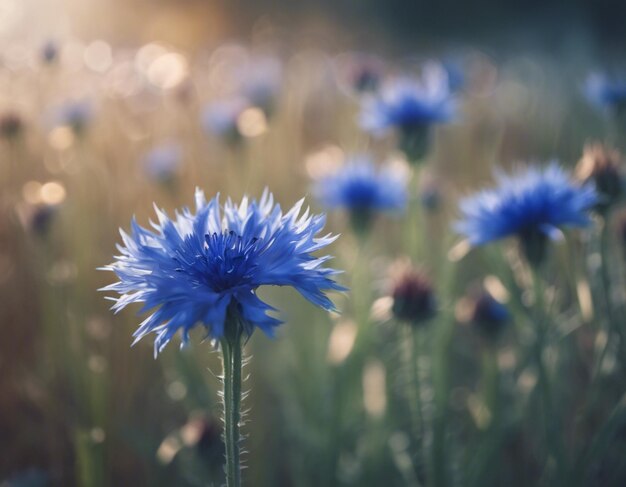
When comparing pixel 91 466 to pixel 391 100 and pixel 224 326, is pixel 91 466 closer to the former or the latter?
pixel 224 326

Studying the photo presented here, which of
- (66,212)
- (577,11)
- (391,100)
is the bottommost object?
(66,212)

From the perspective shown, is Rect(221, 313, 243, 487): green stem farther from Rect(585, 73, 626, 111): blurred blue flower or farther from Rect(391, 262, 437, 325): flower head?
Rect(585, 73, 626, 111): blurred blue flower

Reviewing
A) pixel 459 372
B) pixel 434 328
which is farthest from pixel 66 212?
pixel 459 372

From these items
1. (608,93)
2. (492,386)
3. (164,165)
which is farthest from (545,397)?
(164,165)

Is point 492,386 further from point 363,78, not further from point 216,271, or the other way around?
point 363,78

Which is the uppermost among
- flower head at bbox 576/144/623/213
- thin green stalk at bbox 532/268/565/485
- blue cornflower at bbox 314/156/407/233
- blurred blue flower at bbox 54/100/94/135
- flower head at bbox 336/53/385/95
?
flower head at bbox 336/53/385/95

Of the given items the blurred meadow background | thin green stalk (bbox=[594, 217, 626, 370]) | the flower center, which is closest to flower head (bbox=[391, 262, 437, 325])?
the blurred meadow background
